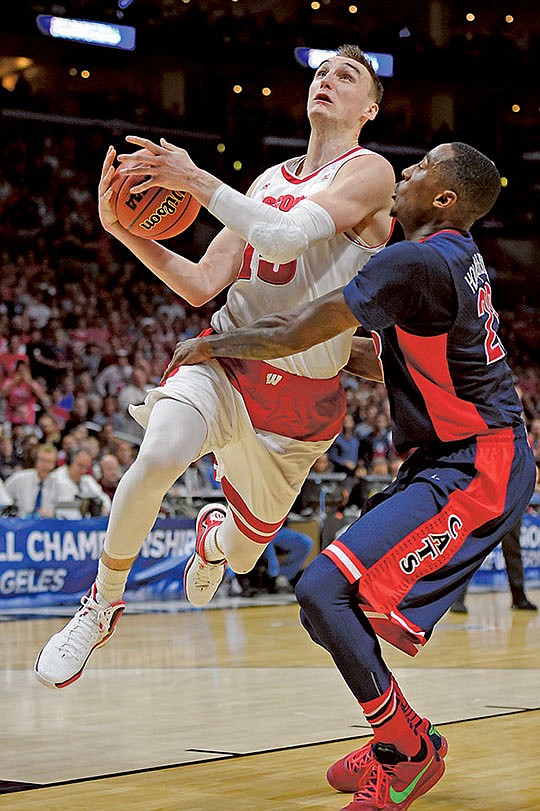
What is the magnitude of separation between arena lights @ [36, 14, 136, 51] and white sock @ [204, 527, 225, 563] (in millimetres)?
16206

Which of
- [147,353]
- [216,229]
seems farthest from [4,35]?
[147,353]

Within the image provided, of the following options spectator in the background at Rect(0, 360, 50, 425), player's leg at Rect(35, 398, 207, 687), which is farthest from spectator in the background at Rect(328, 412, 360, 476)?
player's leg at Rect(35, 398, 207, 687)

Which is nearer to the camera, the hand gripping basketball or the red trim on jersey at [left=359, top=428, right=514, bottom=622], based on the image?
the red trim on jersey at [left=359, top=428, right=514, bottom=622]

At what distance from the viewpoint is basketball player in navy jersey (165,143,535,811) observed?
3312mm

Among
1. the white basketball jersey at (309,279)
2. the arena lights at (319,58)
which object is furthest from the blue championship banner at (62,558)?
the arena lights at (319,58)

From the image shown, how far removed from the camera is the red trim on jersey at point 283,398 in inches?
165

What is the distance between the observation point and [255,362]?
166 inches

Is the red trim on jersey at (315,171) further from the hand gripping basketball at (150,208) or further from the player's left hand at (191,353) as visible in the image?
the player's left hand at (191,353)

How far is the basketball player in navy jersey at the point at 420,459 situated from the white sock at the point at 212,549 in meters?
1.24

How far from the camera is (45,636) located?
26.7 feet

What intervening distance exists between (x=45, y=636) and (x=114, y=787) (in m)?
4.62

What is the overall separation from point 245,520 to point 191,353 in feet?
2.38

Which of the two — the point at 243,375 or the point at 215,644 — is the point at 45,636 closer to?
the point at 215,644

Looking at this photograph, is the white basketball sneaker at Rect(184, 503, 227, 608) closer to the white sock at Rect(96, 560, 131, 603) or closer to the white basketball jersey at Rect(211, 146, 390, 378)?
the white sock at Rect(96, 560, 131, 603)
